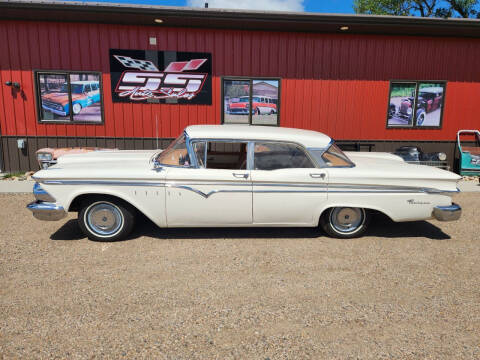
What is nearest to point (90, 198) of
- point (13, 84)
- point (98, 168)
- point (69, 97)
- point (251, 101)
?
point (98, 168)

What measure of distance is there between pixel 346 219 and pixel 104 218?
135 inches

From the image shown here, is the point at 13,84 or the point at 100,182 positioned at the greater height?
the point at 13,84

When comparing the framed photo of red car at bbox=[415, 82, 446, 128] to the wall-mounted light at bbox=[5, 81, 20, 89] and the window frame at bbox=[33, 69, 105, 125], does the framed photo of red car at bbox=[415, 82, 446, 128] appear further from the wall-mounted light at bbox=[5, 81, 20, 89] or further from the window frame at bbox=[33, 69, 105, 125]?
the wall-mounted light at bbox=[5, 81, 20, 89]

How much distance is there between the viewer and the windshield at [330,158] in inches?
176

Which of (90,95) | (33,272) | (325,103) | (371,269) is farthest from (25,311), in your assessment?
(325,103)

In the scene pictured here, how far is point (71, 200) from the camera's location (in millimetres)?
4273

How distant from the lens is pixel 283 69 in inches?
364

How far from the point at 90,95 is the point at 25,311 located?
742 cm

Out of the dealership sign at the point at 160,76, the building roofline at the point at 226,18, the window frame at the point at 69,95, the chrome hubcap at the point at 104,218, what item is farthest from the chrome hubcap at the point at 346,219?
the window frame at the point at 69,95

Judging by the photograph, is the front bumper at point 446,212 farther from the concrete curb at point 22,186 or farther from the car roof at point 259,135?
the concrete curb at point 22,186

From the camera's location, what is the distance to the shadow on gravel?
15.5 ft

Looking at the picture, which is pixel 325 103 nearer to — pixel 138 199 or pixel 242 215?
pixel 242 215

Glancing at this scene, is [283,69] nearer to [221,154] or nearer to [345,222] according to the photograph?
[221,154]

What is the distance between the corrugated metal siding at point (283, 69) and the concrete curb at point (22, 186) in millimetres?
1716
